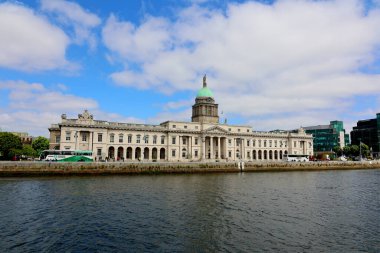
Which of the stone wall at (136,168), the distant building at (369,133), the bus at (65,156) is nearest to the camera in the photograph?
the stone wall at (136,168)

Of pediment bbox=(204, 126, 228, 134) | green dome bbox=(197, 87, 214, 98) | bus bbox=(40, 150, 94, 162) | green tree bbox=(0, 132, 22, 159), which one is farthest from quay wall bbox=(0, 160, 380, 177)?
green dome bbox=(197, 87, 214, 98)

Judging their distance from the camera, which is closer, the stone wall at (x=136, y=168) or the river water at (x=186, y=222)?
the river water at (x=186, y=222)

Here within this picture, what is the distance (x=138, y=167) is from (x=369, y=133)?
153 m

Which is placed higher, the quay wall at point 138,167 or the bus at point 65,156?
the bus at point 65,156

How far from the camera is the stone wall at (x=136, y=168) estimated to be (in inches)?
2251

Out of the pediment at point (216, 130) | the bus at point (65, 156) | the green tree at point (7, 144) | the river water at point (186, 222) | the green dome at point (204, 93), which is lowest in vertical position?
the river water at point (186, 222)

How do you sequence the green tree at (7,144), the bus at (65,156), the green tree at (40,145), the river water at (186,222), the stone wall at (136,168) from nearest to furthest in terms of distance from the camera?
the river water at (186,222) < the stone wall at (136,168) < the bus at (65,156) < the green tree at (7,144) < the green tree at (40,145)

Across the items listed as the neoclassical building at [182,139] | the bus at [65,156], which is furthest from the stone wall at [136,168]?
the neoclassical building at [182,139]

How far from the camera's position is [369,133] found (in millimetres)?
171125

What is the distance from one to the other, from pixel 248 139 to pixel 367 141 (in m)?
94.0

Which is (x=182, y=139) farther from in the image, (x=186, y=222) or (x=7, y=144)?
(x=186, y=222)

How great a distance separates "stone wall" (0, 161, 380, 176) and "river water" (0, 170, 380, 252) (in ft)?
74.6

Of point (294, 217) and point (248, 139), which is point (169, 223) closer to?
point (294, 217)

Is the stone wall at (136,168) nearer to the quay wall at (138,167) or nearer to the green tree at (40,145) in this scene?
the quay wall at (138,167)
